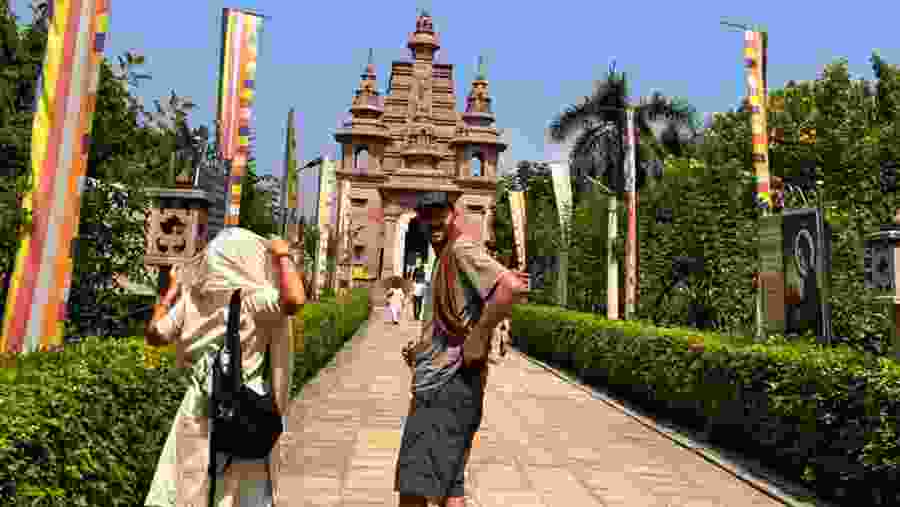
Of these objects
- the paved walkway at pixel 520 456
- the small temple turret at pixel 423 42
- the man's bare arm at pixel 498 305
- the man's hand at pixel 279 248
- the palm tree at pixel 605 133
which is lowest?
the paved walkway at pixel 520 456

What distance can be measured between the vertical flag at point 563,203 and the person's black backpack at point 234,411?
53.5 ft

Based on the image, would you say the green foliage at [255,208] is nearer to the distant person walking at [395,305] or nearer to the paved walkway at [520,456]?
the distant person walking at [395,305]

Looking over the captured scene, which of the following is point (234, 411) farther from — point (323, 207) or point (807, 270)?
point (323, 207)

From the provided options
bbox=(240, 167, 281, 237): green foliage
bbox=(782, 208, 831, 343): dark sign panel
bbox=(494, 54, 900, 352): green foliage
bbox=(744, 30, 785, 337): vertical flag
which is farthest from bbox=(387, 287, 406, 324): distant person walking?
bbox=(782, 208, 831, 343): dark sign panel

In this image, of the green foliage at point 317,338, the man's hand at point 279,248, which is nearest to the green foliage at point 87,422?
the man's hand at point 279,248

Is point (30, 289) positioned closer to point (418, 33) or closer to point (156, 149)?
point (156, 149)

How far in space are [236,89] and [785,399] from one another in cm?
687

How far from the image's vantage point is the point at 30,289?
5.61 meters

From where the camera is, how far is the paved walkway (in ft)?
21.0

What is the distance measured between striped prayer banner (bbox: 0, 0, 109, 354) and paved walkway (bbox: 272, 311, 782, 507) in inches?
85.1

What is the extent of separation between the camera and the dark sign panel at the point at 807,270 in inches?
333

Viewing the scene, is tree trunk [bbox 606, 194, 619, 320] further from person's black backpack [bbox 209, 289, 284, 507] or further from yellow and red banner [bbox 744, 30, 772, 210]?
person's black backpack [bbox 209, 289, 284, 507]

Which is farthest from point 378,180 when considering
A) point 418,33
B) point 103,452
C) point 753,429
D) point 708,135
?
point 103,452

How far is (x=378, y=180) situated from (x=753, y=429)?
4724 centimetres
